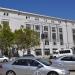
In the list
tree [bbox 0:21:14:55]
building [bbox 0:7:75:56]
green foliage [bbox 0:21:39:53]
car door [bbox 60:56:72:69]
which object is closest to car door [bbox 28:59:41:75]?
car door [bbox 60:56:72:69]

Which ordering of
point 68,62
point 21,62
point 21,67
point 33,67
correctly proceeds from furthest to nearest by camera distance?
point 68,62, point 21,62, point 21,67, point 33,67

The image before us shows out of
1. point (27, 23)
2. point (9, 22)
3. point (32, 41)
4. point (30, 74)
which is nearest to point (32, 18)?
point (27, 23)

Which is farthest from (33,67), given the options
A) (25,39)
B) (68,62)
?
(25,39)

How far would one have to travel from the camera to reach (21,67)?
61.7 ft

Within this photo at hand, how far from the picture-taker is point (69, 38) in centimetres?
9631

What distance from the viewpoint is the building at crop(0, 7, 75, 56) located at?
270 feet

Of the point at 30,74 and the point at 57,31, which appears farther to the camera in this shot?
the point at 57,31

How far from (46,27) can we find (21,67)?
71.9 metres

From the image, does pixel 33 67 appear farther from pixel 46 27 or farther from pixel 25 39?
pixel 46 27

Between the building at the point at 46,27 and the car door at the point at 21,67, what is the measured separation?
57355 millimetres

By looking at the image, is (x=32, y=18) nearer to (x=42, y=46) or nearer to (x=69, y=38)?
(x=42, y=46)

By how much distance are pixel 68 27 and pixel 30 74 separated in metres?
80.8

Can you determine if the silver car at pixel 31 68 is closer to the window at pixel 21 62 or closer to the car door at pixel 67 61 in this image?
the window at pixel 21 62

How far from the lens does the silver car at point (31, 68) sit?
1784 cm
